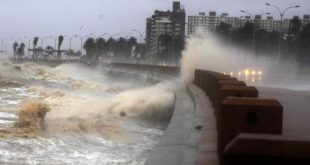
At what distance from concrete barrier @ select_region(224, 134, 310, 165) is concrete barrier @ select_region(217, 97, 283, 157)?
1.55 metres

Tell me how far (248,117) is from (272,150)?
1.79 m

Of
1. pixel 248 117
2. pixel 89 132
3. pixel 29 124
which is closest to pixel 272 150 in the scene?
pixel 248 117

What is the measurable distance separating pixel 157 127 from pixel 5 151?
24.1 feet

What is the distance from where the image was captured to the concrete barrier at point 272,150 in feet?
13.6

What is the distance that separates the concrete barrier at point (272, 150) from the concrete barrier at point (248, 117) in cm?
155

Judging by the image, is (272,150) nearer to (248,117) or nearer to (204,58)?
(248,117)

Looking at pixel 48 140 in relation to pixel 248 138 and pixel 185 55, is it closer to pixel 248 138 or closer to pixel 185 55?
pixel 248 138

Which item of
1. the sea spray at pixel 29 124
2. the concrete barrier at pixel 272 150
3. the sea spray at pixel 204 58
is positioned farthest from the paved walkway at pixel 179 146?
the sea spray at pixel 204 58

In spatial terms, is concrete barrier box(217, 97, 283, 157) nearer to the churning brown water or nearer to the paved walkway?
the paved walkway

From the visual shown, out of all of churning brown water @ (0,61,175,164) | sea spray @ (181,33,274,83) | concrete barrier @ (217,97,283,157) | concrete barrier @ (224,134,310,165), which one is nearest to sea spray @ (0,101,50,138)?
churning brown water @ (0,61,175,164)

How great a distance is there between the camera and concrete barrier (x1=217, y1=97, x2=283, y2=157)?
582 cm

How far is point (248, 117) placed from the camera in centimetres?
592

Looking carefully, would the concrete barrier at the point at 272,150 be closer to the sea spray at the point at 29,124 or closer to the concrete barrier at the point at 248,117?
the concrete barrier at the point at 248,117

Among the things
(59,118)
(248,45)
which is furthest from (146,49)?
(59,118)
